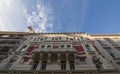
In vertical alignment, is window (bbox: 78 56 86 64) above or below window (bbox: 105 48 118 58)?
below

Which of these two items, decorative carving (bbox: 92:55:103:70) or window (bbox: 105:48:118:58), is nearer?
decorative carving (bbox: 92:55:103:70)

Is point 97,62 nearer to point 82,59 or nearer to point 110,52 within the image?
point 82,59

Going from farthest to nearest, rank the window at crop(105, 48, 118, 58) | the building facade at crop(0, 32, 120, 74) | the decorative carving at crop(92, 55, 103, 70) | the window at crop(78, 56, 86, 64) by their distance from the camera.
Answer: the window at crop(105, 48, 118, 58) < the window at crop(78, 56, 86, 64) < the decorative carving at crop(92, 55, 103, 70) < the building facade at crop(0, 32, 120, 74)

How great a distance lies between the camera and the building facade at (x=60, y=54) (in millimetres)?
26913

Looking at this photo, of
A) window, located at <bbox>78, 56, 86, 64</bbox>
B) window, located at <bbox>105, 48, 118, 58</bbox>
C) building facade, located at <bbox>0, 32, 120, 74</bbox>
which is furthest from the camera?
window, located at <bbox>105, 48, 118, 58</bbox>

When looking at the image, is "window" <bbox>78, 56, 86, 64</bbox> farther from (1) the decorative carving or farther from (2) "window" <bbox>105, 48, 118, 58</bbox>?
(2) "window" <bbox>105, 48, 118, 58</bbox>

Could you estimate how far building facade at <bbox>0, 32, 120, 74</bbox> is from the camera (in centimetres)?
2691

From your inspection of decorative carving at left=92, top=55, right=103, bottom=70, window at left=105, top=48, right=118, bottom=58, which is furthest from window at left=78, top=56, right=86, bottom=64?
window at left=105, top=48, right=118, bottom=58

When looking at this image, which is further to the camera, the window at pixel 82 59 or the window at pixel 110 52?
the window at pixel 110 52

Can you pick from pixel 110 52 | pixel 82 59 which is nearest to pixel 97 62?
pixel 82 59

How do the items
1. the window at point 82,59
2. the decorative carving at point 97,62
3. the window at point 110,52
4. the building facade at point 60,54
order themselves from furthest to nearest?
the window at point 110,52
the window at point 82,59
the decorative carving at point 97,62
the building facade at point 60,54

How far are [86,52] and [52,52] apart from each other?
732cm

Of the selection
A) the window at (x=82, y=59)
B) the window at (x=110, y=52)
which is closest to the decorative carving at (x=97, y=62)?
the window at (x=82, y=59)

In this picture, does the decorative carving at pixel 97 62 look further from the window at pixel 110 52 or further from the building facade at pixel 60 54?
the window at pixel 110 52
